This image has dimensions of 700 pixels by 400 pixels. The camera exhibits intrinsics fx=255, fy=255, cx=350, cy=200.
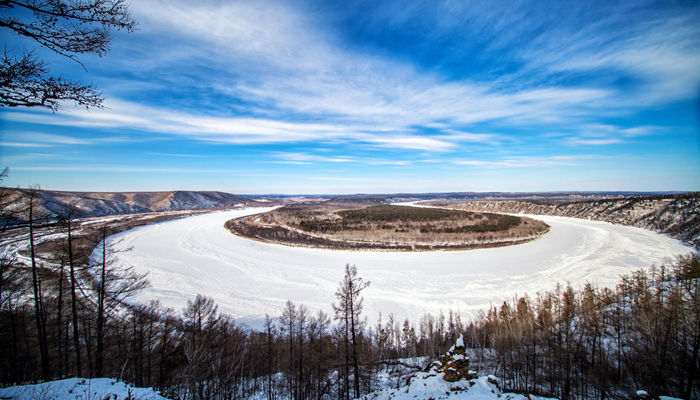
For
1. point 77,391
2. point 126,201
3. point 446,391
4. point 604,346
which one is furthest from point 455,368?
point 126,201

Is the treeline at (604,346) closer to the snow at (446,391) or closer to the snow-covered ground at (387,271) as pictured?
the snow-covered ground at (387,271)

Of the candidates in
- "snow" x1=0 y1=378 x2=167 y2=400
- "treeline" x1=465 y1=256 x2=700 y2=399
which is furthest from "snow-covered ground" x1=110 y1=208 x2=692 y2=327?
"snow" x1=0 y1=378 x2=167 y2=400

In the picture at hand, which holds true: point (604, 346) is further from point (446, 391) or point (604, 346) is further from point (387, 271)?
point (387, 271)

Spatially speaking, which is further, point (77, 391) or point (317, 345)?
point (317, 345)

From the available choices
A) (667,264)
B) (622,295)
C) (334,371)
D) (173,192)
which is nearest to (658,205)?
(667,264)

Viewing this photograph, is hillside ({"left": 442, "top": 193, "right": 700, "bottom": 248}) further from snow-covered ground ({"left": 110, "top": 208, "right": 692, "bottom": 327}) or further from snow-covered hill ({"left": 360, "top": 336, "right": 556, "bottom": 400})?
snow-covered hill ({"left": 360, "top": 336, "right": 556, "bottom": 400})
